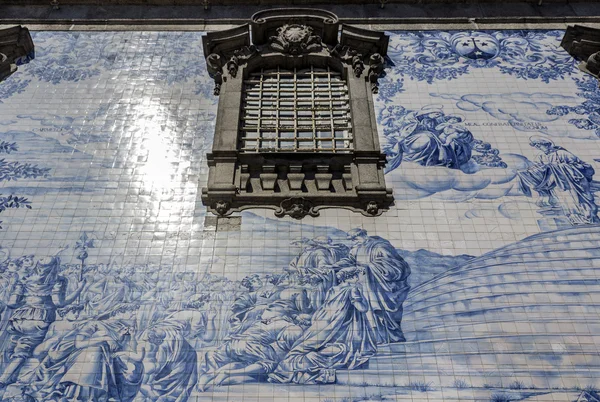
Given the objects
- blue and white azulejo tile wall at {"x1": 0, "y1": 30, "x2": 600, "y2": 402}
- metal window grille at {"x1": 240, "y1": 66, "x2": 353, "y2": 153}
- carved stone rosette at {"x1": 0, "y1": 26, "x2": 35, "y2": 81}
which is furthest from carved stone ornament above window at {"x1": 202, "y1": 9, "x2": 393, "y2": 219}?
carved stone rosette at {"x1": 0, "y1": 26, "x2": 35, "y2": 81}

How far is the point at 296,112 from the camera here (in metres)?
10.1

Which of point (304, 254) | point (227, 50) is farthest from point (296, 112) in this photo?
point (304, 254)

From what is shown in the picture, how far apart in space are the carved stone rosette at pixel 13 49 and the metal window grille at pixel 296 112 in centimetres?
423

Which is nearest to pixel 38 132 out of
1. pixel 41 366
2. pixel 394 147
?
pixel 41 366

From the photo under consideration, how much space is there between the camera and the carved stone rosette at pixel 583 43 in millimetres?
10945

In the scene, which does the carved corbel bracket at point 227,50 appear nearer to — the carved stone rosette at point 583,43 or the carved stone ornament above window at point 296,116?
the carved stone ornament above window at point 296,116

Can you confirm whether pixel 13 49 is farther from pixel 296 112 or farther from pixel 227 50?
pixel 296 112

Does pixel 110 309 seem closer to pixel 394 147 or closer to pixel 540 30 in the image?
pixel 394 147

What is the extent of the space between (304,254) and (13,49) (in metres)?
7.05

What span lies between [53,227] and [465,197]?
5.85 meters

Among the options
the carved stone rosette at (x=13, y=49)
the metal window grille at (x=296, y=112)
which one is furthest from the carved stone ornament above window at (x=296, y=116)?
the carved stone rosette at (x=13, y=49)

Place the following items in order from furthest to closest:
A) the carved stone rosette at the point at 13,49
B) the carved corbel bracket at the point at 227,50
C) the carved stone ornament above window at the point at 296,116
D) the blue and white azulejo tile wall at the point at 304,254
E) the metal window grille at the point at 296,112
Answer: the carved stone rosette at the point at 13,49, the carved corbel bracket at the point at 227,50, the metal window grille at the point at 296,112, the carved stone ornament above window at the point at 296,116, the blue and white azulejo tile wall at the point at 304,254

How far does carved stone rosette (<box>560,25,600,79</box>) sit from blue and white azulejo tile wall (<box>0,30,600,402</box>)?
10.2 inches

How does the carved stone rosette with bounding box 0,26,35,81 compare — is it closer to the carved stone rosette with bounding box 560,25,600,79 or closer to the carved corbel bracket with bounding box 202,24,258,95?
the carved corbel bracket with bounding box 202,24,258,95
